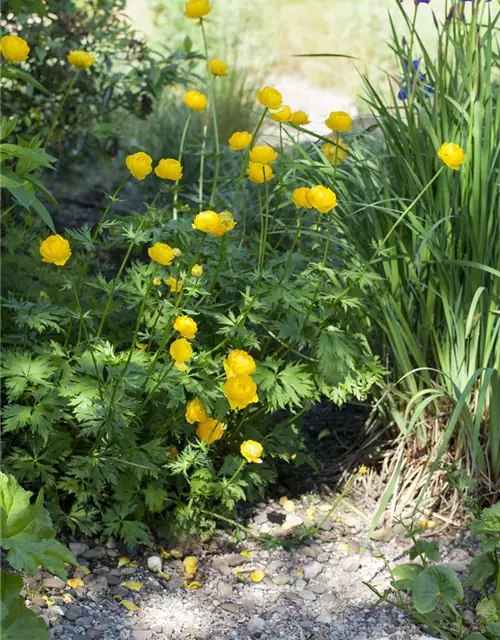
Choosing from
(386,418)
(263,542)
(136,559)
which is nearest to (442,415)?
(386,418)

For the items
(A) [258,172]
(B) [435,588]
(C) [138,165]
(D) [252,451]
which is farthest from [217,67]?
(B) [435,588]

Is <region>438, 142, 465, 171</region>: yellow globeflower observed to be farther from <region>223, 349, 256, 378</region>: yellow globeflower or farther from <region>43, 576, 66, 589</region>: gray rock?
<region>43, 576, 66, 589</region>: gray rock

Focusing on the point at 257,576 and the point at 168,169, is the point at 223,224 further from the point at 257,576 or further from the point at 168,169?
the point at 257,576

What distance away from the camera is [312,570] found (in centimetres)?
239

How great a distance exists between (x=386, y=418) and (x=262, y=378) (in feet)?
2.05

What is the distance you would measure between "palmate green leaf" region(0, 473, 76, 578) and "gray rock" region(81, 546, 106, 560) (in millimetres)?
539

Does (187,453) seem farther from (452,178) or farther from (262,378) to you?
(452,178)

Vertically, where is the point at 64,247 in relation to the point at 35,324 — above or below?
above

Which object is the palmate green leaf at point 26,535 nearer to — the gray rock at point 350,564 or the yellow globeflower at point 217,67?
the gray rock at point 350,564

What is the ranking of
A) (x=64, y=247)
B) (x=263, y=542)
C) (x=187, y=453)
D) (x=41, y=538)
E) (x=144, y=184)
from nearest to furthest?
1. (x=41, y=538)
2. (x=64, y=247)
3. (x=187, y=453)
4. (x=263, y=542)
5. (x=144, y=184)

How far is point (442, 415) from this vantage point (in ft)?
8.54

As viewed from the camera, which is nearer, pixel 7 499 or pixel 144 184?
pixel 7 499

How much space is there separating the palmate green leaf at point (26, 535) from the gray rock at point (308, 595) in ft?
2.60

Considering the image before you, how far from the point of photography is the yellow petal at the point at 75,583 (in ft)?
7.09
